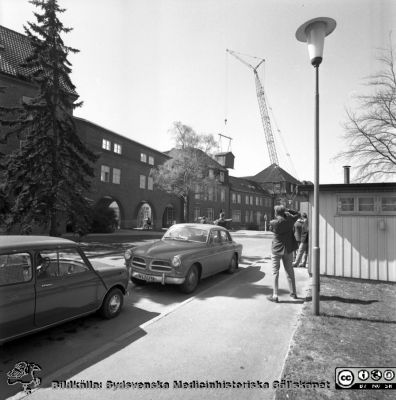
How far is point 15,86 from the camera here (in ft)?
65.2

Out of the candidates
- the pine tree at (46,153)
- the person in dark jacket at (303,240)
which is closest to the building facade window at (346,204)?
the person in dark jacket at (303,240)

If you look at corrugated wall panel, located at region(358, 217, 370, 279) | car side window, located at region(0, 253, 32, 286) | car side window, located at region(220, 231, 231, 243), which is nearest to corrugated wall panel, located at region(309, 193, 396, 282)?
corrugated wall panel, located at region(358, 217, 370, 279)

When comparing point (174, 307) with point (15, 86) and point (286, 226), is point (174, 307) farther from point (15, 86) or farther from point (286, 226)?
point (15, 86)

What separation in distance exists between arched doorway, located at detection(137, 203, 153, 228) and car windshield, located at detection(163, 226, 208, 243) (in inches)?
1019

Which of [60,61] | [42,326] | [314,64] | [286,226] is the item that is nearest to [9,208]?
[60,61]

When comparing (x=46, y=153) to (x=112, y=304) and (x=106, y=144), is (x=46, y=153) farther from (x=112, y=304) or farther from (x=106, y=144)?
(x=106, y=144)

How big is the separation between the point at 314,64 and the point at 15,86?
21.9m

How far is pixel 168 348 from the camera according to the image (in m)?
3.79

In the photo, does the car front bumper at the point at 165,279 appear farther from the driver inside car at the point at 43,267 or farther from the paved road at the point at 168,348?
the driver inside car at the point at 43,267

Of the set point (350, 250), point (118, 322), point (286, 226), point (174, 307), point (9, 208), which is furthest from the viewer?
point (9, 208)

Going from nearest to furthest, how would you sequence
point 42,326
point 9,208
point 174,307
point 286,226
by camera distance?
point 42,326
point 174,307
point 286,226
point 9,208

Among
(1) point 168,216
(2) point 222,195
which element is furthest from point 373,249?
(2) point 222,195

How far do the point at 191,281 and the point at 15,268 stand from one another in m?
3.83

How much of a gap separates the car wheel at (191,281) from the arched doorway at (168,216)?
31.4 meters
